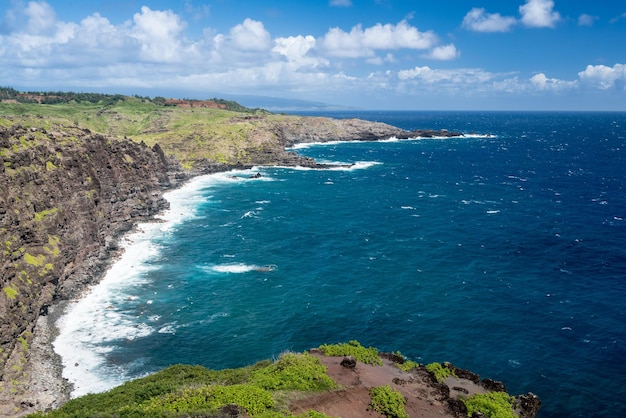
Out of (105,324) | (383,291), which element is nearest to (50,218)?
(105,324)

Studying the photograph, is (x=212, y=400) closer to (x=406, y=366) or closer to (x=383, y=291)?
(x=406, y=366)

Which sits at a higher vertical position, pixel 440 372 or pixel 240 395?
pixel 240 395

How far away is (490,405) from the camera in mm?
35906

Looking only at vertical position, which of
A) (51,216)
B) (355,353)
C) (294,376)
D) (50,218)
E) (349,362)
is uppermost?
(51,216)

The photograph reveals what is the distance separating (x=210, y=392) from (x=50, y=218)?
5207 cm

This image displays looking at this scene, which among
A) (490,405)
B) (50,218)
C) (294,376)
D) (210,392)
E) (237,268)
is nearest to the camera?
(210,392)

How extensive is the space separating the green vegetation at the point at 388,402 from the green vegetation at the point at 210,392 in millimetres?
3259

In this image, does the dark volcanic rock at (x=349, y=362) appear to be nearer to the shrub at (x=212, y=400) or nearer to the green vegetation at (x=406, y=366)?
the green vegetation at (x=406, y=366)

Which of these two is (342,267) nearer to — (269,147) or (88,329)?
(88,329)

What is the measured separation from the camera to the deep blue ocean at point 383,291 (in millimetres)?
53750

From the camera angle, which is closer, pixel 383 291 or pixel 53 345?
pixel 53 345

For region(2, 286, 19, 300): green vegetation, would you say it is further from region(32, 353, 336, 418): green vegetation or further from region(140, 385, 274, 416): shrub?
region(140, 385, 274, 416): shrub

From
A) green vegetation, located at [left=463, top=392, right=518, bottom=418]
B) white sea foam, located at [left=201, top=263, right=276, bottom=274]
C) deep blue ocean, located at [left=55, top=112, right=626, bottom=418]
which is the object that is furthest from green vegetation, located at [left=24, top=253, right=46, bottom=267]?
green vegetation, located at [left=463, top=392, right=518, bottom=418]

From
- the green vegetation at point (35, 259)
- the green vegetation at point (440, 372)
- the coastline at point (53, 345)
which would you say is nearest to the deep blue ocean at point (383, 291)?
the coastline at point (53, 345)
